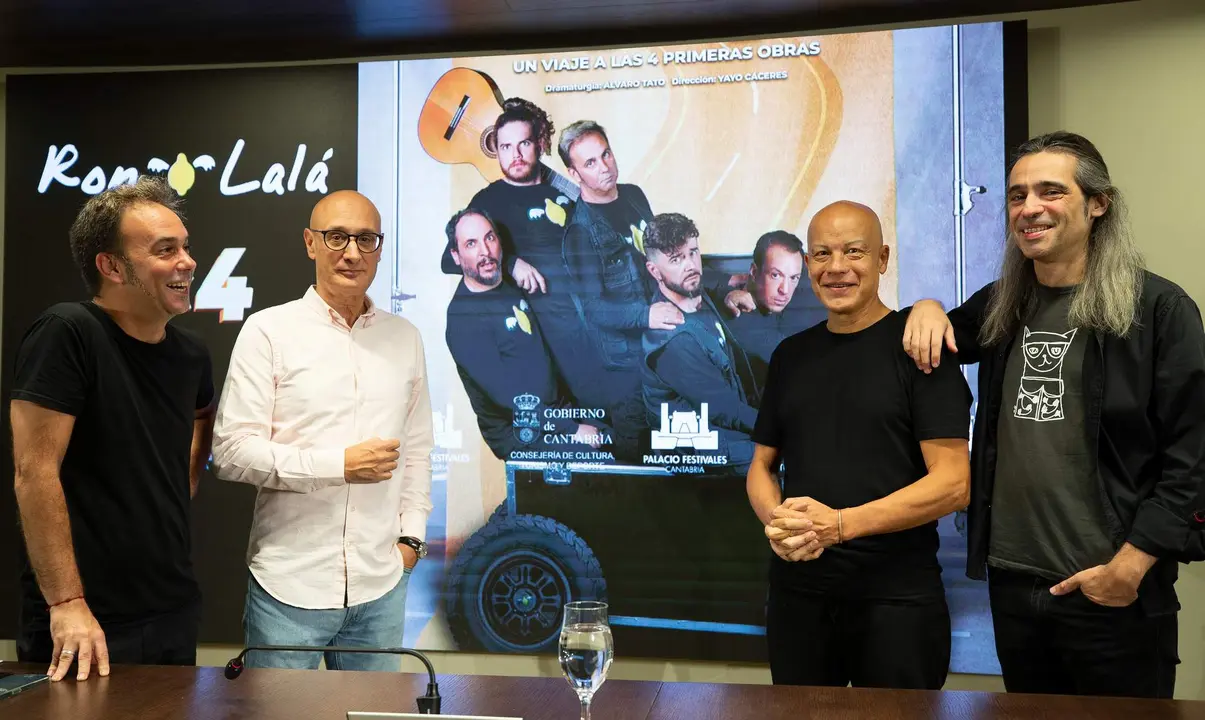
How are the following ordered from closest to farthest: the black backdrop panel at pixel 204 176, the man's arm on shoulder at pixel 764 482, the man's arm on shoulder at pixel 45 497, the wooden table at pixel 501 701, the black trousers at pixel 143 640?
the wooden table at pixel 501 701, the man's arm on shoulder at pixel 45 497, the black trousers at pixel 143 640, the man's arm on shoulder at pixel 764 482, the black backdrop panel at pixel 204 176

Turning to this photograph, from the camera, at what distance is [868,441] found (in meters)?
2.38

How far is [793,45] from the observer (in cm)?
376

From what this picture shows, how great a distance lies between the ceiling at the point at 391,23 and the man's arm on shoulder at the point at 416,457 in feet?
5.66

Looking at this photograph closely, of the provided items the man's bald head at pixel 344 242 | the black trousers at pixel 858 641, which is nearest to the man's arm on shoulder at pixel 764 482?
the black trousers at pixel 858 641

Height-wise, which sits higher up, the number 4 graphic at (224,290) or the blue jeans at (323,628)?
the number 4 graphic at (224,290)

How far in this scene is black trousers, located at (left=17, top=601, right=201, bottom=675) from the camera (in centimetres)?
210

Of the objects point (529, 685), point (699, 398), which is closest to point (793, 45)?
point (699, 398)

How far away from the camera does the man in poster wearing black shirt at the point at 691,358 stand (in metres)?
3.77

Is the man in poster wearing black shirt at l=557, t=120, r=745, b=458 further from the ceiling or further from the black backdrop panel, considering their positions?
the black backdrop panel

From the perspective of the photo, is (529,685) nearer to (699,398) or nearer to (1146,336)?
(1146,336)

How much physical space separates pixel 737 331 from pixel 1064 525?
170 centimetres

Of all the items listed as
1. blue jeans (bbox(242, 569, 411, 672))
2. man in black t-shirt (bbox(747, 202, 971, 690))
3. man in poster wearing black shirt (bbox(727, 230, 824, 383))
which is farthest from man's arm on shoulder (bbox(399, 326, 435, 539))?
man in poster wearing black shirt (bbox(727, 230, 824, 383))

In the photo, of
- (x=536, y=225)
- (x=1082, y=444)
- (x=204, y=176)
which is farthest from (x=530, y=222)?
(x=1082, y=444)

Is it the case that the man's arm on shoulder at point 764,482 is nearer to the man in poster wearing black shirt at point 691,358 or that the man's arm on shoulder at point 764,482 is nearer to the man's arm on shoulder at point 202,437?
the man in poster wearing black shirt at point 691,358
